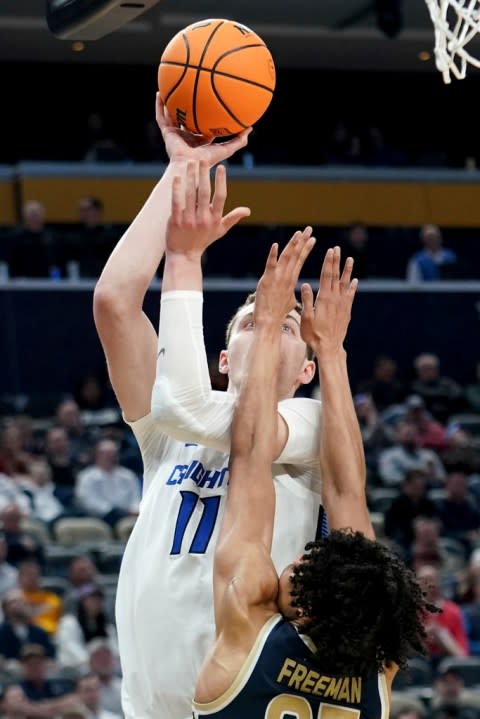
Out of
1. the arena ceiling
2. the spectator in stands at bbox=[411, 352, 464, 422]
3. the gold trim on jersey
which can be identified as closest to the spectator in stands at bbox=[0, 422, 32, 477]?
the spectator in stands at bbox=[411, 352, 464, 422]

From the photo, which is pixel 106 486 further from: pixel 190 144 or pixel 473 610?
pixel 190 144

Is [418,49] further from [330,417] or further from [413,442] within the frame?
[330,417]

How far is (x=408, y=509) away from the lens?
12859 millimetres

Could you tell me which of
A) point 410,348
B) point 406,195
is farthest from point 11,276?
point 406,195

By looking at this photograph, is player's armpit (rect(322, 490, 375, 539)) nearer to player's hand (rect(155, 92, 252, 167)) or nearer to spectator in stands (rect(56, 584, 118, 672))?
player's hand (rect(155, 92, 252, 167))

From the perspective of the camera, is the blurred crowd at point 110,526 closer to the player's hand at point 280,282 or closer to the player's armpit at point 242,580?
the player's hand at point 280,282

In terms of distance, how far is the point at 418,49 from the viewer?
21672 mm

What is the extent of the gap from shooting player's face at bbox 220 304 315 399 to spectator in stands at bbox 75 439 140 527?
846 centimetres

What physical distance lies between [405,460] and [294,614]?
1083 centimetres

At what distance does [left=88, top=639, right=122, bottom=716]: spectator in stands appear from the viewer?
985cm

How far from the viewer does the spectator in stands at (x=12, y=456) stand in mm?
12500

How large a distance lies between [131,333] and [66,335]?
11780 mm

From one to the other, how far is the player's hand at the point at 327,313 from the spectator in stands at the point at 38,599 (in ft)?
22.7

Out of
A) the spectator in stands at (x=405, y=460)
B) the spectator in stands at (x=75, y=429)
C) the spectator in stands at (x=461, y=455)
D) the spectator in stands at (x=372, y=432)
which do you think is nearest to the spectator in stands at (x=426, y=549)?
the spectator in stands at (x=405, y=460)
